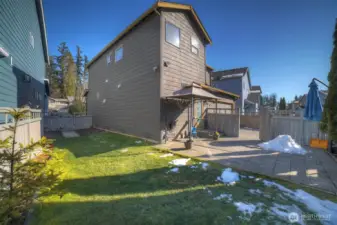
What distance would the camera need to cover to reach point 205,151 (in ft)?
19.2

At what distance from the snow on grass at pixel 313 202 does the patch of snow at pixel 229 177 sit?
0.88 meters

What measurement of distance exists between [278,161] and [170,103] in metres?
5.12

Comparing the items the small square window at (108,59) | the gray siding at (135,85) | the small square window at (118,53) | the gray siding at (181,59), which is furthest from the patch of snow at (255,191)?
the small square window at (108,59)

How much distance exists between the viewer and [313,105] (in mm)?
5715

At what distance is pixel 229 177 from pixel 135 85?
23.3ft

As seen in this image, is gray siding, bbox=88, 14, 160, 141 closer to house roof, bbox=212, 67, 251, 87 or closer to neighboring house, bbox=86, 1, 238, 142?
neighboring house, bbox=86, 1, 238, 142

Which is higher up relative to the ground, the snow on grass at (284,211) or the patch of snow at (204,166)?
the snow on grass at (284,211)

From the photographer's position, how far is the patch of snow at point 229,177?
3.42 m

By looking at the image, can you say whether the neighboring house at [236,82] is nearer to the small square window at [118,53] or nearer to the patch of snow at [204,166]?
the small square window at [118,53]

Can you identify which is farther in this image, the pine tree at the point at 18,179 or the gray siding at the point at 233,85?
the gray siding at the point at 233,85

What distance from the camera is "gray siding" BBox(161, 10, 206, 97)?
24.4ft

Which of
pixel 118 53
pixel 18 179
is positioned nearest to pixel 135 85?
pixel 118 53

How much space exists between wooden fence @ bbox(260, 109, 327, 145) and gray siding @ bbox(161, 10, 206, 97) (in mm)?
4779

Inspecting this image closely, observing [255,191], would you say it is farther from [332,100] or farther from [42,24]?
[42,24]
